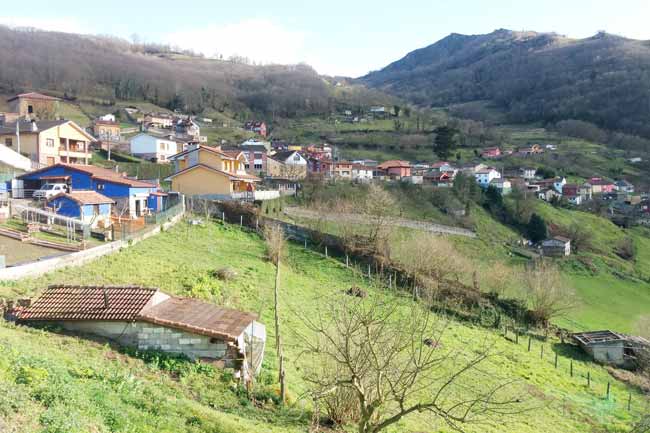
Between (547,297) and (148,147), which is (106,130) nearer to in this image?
(148,147)

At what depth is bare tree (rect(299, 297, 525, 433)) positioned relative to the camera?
852 centimetres

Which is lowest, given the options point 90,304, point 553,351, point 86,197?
point 553,351

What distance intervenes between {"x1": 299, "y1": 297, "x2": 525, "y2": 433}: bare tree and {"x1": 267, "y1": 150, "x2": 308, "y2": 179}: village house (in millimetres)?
41301

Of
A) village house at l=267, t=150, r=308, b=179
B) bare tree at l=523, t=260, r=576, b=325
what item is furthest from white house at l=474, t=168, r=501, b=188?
bare tree at l=523, t=260, r=576, b=325

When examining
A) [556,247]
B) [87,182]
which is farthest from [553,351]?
[87,182]

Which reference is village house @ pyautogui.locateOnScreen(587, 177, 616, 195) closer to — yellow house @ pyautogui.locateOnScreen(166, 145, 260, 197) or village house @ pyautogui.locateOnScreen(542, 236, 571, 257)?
village house @ pyautogui.locateOnScreen(542, 236, 571, 257)

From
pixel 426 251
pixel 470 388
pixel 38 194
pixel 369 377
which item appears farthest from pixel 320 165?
pixel 369 377

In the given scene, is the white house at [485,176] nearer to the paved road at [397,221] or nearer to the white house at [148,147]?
the paved road at [397,221]

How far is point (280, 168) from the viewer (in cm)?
6700

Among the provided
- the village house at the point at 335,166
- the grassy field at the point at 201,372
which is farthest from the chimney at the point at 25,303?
the village house at the point at 335,166

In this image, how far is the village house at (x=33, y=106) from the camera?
7462 cm

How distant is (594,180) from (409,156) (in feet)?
104

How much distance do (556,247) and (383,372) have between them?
49286 mm

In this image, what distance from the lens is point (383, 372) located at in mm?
8820
